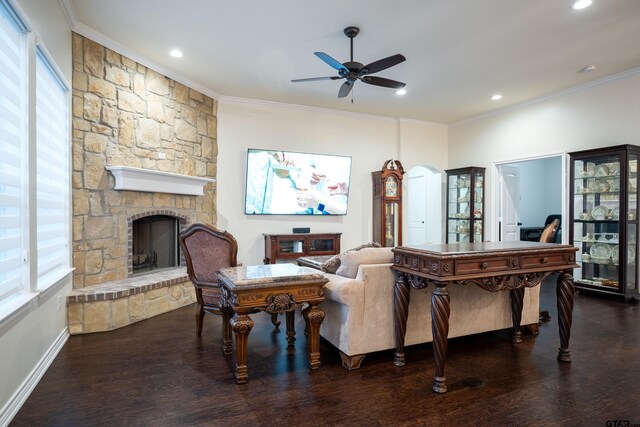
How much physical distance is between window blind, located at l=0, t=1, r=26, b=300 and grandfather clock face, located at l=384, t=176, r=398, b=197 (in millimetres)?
5286

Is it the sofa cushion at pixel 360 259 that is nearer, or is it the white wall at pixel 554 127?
the sofa cushion at pixel 360 259

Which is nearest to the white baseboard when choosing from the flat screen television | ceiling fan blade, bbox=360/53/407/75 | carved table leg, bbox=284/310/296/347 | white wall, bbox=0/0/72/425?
white wall, bbox=0/0/72/425

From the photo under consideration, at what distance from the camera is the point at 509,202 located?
672 cm

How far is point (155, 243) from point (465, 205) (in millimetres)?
5479

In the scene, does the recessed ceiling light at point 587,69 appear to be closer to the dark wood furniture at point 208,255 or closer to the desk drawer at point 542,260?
the desk drawer at point 542,260

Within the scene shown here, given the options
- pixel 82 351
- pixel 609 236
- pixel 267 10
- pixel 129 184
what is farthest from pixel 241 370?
pixel 609 236

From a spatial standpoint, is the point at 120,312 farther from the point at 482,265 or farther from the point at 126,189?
the point at 482,265

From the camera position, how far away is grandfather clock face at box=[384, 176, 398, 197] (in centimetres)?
660

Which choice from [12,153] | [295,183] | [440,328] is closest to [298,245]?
[295,183]

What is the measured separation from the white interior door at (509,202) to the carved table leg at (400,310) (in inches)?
187

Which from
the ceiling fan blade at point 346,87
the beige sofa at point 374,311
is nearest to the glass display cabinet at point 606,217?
the beige sofa at point 374,311

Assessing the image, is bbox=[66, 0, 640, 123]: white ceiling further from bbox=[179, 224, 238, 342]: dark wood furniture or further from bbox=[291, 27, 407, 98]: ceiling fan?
bbox=[179, 224, 238, 342]: dark wood furniture

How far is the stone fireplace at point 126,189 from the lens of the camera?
11.8 feet

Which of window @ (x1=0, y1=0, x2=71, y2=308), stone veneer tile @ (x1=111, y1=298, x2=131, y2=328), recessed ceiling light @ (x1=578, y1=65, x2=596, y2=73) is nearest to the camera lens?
window @ (x1=0, y1=0, x2=71, y2=308)
